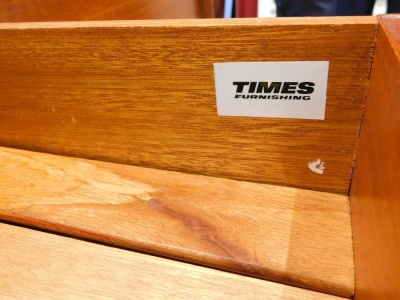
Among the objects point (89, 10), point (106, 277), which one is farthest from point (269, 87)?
point (89, 10)

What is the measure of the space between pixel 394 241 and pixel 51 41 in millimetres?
563

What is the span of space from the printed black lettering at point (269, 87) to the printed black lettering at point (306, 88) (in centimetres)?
3

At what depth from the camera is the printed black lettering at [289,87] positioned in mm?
496

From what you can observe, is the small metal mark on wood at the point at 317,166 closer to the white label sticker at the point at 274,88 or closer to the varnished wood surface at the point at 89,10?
the white label sticker at the point at 274,88

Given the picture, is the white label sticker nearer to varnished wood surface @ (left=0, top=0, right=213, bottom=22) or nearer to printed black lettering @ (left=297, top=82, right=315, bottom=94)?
printed black lettering @ (left=297, top=82, right=315, bottom=94)

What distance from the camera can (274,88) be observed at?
1.66 ft

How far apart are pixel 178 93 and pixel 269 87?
146 millimetres

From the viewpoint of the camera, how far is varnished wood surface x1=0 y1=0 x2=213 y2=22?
0.75 meters

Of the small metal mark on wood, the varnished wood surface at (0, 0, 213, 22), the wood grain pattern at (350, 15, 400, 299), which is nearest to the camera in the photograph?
the wood grain pattern at (350, 15, 400, 299)

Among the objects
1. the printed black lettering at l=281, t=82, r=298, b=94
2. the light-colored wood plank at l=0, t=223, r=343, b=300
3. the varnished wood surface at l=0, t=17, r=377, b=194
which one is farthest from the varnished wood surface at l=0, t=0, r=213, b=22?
the printed black lettering at l=281, t=82, r=298, b=94

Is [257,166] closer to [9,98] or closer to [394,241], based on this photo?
[394,241]

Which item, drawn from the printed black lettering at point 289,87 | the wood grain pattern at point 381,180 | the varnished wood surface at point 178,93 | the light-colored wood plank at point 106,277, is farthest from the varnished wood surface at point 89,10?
the wood grain pattern at point 381,180

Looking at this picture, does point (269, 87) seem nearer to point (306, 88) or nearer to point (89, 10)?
point (306, 88)

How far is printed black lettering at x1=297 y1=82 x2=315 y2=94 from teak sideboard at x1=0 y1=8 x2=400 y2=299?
3cm
